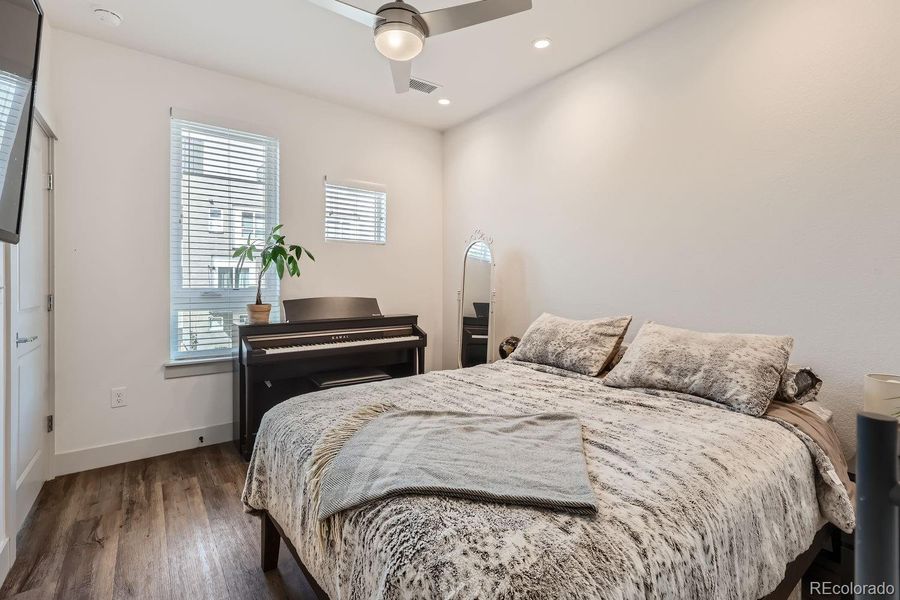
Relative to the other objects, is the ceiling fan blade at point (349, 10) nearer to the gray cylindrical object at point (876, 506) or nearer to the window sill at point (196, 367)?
the gray cylindrical object at point (876, 506)

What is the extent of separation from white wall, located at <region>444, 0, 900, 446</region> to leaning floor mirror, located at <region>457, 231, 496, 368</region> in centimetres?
37

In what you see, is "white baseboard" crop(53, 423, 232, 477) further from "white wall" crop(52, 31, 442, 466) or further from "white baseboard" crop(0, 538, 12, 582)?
"white baseboard" crop(0, 538, 12, 582)

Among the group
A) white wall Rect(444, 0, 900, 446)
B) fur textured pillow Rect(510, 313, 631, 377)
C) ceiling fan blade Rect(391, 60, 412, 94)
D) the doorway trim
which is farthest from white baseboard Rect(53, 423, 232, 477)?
ceiling fan blade Rect(391, 60, 412, 94)

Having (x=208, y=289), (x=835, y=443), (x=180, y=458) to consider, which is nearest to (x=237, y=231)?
(x=208, y=289)

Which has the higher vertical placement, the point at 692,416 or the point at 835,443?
the point at 692,416

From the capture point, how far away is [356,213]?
3908 millimetres

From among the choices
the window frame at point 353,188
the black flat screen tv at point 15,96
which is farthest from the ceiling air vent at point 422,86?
the black flat screen tv at point 15,96

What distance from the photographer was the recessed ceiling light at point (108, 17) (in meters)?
2.44

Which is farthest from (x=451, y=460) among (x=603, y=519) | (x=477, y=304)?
(x=477, y=304)

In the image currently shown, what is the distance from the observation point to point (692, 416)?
1680mm

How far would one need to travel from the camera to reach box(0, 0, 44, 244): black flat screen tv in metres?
1.31

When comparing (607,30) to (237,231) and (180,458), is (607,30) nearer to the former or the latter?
(237,231)

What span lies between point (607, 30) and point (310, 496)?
3022 mm

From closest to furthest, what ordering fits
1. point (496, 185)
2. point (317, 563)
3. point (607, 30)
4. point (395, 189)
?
point (317, 563) → point (607, 30) → point (496, 185) → point (395, 189)
